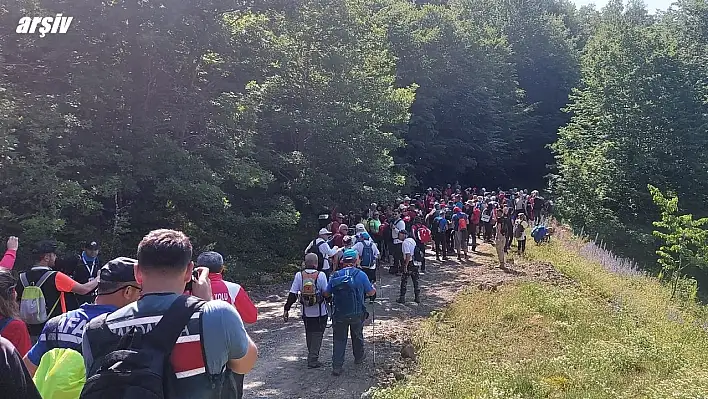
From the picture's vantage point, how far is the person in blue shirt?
132 inches

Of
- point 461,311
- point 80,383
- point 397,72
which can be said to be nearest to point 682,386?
point 461,311

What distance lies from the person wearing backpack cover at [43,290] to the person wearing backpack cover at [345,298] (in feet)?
10.8

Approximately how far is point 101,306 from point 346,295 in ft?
17.2

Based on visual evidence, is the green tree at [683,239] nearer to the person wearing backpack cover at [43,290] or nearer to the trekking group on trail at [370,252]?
the trekking group on trail at [370,252]

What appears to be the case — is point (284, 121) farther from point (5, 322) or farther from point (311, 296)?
point (5, 322)

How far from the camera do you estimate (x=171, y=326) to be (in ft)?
8.41

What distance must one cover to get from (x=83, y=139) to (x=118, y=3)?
2719mm

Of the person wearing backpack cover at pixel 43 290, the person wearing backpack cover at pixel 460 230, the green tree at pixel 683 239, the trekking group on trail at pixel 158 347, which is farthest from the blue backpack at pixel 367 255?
the green tree at pixel 683 239

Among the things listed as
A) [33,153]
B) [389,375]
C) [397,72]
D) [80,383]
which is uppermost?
[397,72]

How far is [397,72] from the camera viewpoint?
114ft

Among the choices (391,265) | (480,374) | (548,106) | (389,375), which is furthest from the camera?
(548,106)

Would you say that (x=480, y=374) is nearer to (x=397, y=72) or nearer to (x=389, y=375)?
(x=389, y=375)

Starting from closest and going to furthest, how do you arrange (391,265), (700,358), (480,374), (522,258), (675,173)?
(480,374) < (700,358) < (391,265) < (522,258) < (675,173)

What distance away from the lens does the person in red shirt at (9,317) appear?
3478 mm
